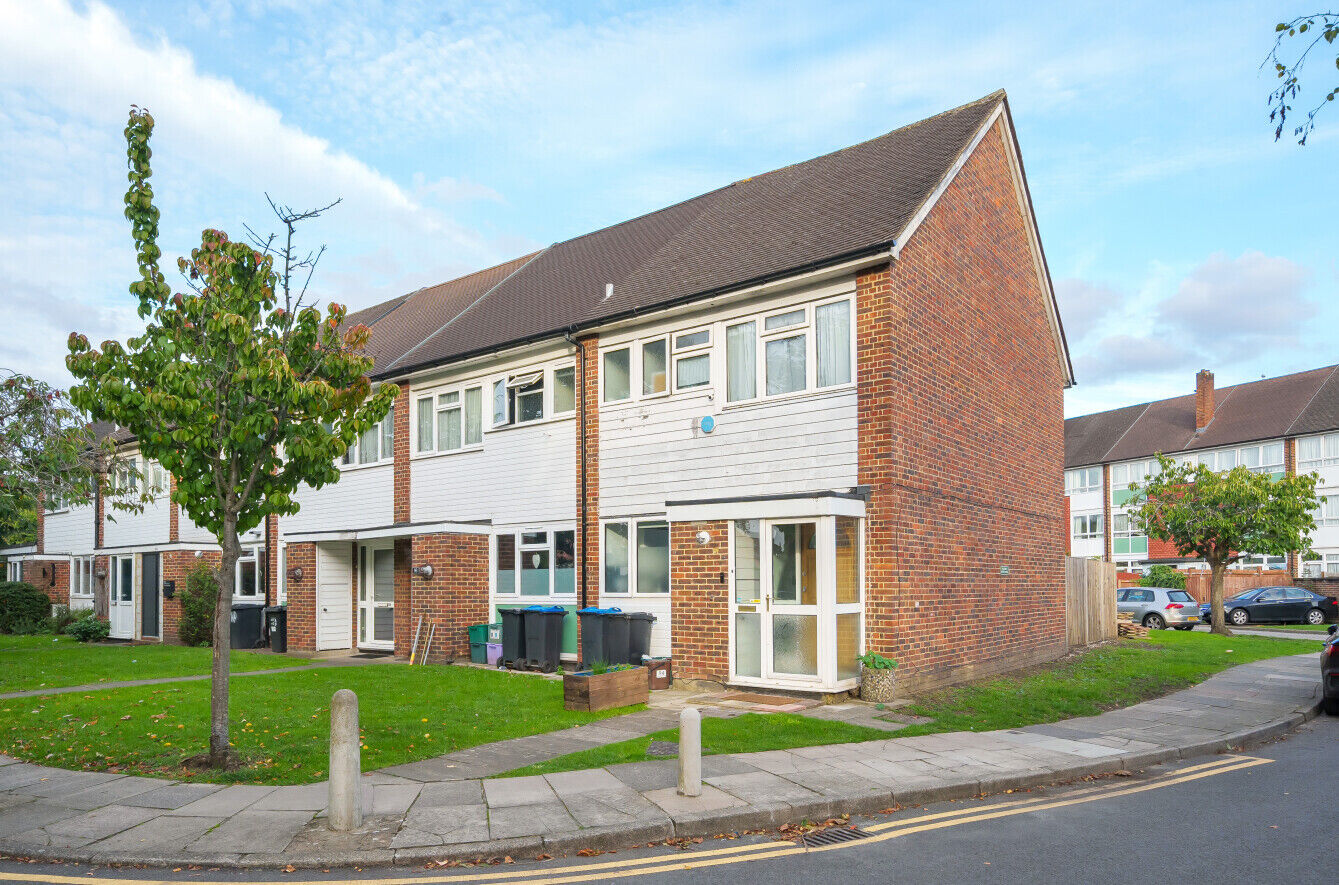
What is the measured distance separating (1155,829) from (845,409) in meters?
7.05

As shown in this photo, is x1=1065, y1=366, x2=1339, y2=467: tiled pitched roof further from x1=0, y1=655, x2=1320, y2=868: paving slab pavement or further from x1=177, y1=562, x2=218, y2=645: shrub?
x1=177, y1=562, x2=218, y2=645: shrub

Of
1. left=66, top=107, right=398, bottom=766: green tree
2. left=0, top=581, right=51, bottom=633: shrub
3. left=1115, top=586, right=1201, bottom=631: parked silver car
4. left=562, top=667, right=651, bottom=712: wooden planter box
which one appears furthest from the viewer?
left=0, top=581, right=51, bottom=633: shrub

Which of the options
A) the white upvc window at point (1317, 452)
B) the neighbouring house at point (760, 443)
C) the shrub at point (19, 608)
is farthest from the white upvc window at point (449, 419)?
the white upvc window at point (1317, 452)

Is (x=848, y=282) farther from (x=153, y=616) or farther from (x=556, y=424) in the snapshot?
(x=153, y=616)

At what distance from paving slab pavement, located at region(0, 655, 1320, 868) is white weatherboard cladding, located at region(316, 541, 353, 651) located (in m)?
11.1

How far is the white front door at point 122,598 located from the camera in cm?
2653

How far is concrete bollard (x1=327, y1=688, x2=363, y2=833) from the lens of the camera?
6.82m

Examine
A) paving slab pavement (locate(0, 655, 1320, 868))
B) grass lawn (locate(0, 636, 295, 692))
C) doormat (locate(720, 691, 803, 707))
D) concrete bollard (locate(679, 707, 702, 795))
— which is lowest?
grass lawn (locate(0, 636, 295, 692))

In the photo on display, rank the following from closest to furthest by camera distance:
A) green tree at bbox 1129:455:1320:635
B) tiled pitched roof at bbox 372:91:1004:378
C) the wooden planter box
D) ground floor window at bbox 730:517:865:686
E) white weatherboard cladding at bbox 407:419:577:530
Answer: the wooden planter box, ground floor window at bbox 730:517:865:686, tiled pitched roof at bbox 372:91:1004:378, white weatherboard cladding at bbox 407:419:577:530, green tree at bbox 1129:455:1320:635

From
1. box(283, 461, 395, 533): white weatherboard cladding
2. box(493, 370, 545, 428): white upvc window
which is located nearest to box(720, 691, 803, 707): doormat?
box(493, 370, 545, 428): white upvc window

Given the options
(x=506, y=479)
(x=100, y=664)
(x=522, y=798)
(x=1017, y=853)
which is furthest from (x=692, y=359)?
(x=100, y=664)

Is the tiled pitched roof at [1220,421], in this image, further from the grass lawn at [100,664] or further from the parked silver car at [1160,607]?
the grass lawn at [100,664]

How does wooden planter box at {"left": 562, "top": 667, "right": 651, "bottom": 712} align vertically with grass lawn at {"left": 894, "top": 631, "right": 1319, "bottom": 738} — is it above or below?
above

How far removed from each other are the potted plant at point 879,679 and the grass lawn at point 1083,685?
38cm
